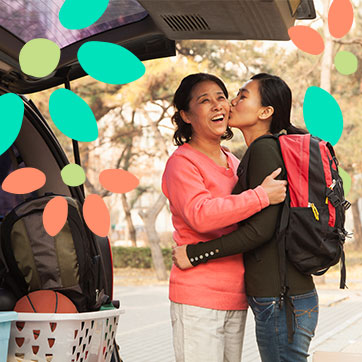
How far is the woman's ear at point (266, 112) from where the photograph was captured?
2.44 m

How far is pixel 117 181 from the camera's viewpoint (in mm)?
2330

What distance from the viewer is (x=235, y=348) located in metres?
A: 2.46

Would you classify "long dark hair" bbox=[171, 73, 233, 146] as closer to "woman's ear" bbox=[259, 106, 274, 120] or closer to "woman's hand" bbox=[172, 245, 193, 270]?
"woman's ear" bbox=[259, 106, 274, 120]

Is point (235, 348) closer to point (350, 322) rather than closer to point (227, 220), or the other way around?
point (227, 220)

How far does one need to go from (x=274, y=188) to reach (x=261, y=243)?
0.66 ft

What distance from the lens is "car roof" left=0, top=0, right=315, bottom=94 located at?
6.89ft

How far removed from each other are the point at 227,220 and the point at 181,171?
0.28 m

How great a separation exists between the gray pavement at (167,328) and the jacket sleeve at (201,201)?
5.20 m

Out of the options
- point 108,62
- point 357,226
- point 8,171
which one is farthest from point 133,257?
point 108,62

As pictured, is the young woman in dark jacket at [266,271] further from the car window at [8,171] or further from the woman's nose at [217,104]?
the car window at [8,171]

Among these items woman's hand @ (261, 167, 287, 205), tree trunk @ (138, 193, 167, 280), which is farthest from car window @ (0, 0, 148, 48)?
tree trunk @ (138, 193, 167, 280)

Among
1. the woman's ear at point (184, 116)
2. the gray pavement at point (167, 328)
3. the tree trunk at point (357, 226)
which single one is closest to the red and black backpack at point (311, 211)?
the woman's ear at point (184, 116)

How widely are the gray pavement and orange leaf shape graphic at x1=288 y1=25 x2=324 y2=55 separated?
18.1 feet

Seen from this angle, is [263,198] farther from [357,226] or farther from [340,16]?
[357,226]
